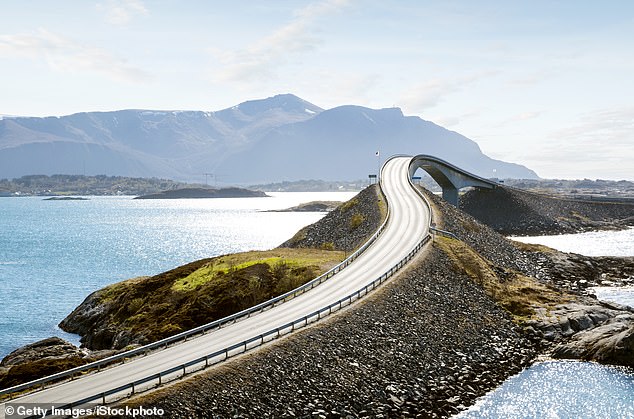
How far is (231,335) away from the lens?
44.3 metres

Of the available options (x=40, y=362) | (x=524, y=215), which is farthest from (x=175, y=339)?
(x=524, y=215)

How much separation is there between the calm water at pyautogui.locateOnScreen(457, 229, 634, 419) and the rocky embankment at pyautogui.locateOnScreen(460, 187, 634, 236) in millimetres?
120998

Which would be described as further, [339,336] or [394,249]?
[394,249]

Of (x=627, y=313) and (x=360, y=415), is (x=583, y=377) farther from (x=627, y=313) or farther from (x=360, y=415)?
(x=360, y=415)

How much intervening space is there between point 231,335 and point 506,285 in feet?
129

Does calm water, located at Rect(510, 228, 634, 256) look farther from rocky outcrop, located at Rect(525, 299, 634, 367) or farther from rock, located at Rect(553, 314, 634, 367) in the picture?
rock, located at Rect(553, 314, 634, 367)

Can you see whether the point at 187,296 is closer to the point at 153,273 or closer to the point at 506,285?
the point at 506,285

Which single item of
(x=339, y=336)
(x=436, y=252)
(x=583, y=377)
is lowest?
(x=583, y=377)

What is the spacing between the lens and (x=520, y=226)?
175 m

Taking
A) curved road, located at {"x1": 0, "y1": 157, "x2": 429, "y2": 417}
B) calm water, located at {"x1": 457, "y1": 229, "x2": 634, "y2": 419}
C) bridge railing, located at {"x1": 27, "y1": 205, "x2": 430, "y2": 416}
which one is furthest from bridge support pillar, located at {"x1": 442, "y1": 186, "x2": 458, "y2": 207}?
calm water, located at {"x1": 457, "y1": 229, "x2": 634, "y2": 419}

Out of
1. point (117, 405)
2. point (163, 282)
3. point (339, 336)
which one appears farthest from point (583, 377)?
point (163, 282)

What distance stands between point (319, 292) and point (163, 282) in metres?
20.7

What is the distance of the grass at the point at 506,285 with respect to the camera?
6538 centimetres

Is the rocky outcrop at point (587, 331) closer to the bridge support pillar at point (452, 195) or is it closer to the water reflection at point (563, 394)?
the water reflection at point (563, 394)
